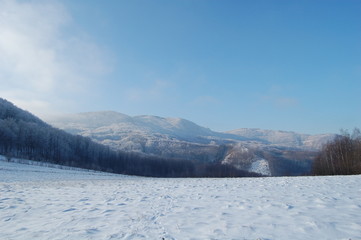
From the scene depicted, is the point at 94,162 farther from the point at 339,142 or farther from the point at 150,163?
the point at 339,142

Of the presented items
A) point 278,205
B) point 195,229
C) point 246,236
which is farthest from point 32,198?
point 278,205

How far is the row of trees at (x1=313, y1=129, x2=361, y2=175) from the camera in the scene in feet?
148

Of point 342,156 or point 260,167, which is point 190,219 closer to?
point 342,156

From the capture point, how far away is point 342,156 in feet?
156

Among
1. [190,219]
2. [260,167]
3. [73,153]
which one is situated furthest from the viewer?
[260,167]

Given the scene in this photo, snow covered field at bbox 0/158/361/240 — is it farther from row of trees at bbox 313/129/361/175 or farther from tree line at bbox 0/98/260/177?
tree line at bbox 0/98/260/177

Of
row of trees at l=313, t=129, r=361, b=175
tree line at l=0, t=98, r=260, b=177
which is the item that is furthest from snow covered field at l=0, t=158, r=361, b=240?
tree line at l=0, t=98, r=260, b=177

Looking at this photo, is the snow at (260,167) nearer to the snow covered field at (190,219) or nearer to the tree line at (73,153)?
the tree line at (73,153)

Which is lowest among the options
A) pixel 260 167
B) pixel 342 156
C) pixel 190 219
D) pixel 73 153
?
pixel 260 167

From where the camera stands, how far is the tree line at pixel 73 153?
8200 centimetres

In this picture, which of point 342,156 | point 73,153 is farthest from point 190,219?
point 73,153

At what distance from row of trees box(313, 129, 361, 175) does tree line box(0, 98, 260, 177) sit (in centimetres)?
4269

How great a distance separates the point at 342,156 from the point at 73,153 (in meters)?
104

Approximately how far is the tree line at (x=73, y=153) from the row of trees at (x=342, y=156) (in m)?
42.7
